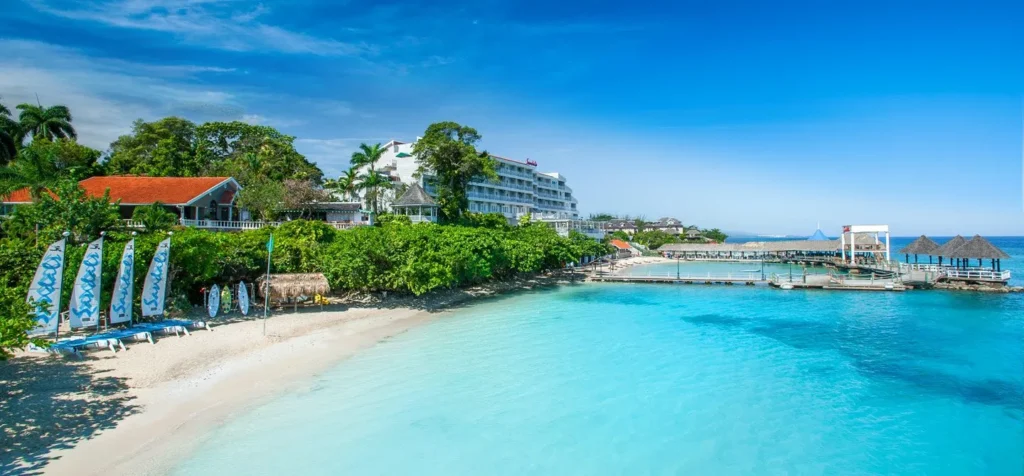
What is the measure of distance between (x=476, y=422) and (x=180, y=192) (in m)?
27.9

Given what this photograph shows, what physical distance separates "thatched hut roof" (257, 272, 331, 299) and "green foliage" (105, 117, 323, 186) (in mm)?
17189

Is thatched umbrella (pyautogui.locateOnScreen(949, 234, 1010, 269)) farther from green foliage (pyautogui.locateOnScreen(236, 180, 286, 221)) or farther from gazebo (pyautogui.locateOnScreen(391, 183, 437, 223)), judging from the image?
green foliage (pyautogui.locateOnScreen(236, 180, 286, 221))

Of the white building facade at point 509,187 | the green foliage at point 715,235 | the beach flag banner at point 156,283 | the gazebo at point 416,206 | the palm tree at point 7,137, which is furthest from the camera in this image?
the green foliage at point 715,235

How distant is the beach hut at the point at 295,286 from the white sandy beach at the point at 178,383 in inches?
55.3

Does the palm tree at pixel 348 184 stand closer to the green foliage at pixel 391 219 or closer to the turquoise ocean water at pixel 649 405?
the green foliage at pixel 391 219

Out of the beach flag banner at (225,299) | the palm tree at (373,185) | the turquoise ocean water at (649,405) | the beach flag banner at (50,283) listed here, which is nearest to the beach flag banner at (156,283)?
the beach flag banner at (50,283)

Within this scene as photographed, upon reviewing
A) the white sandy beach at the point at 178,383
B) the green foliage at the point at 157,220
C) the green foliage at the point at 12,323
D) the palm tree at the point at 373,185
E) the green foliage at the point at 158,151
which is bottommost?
the white sandy beach at the point at 178,383

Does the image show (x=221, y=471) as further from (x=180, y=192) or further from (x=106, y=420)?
(x=180, y=192)

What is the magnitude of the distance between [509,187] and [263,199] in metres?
32.7

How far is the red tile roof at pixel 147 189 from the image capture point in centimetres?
2972

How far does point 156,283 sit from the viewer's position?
1770cm

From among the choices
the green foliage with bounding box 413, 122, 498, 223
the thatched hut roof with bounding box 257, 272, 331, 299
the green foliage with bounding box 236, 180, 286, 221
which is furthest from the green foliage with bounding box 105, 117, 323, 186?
the thatched hut roof with bounding box 257, 272, 331, 299

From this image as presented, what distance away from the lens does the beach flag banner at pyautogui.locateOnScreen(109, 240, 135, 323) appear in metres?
16.7

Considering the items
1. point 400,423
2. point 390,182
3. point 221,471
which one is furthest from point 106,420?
point 390,182
